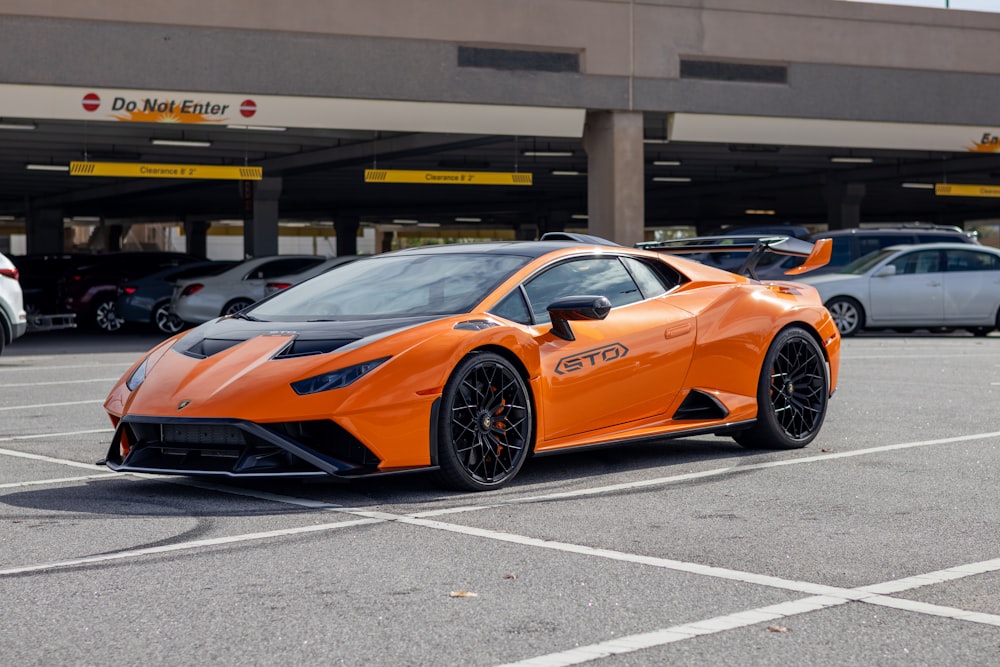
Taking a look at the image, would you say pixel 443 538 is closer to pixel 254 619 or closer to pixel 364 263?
pixel 254 619

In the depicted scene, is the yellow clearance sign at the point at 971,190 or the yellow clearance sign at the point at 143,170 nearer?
the yellow clearance sign at the point at 143,170

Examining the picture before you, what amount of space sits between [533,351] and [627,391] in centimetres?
72

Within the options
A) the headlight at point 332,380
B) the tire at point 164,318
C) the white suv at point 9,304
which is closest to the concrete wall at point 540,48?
the tire at point 164,318

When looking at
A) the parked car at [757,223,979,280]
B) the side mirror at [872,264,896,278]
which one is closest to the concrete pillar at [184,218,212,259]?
the parked car at [757,223,979,280]

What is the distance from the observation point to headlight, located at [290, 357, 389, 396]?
6371 mm

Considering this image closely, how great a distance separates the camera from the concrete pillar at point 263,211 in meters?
36.3

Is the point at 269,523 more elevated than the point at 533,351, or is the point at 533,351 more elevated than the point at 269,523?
the point at 533,351

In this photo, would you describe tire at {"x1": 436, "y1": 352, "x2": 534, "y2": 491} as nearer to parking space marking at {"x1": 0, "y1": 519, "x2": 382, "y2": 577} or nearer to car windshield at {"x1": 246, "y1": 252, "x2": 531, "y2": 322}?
car windshield at {"x1": 246, "y1": 252, "x2": 531, "y2": 322}

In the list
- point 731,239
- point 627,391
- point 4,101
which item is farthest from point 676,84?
point 627,391

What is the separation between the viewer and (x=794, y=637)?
418cm

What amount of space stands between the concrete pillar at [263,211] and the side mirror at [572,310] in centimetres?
2981

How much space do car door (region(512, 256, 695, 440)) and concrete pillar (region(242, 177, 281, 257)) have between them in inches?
1151

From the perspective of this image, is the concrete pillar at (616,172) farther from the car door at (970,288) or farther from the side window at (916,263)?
the car door at (970,288)

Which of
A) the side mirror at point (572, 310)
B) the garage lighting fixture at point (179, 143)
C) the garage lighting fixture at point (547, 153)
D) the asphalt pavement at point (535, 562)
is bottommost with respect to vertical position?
the asphalt pavement at point (535, 562)
